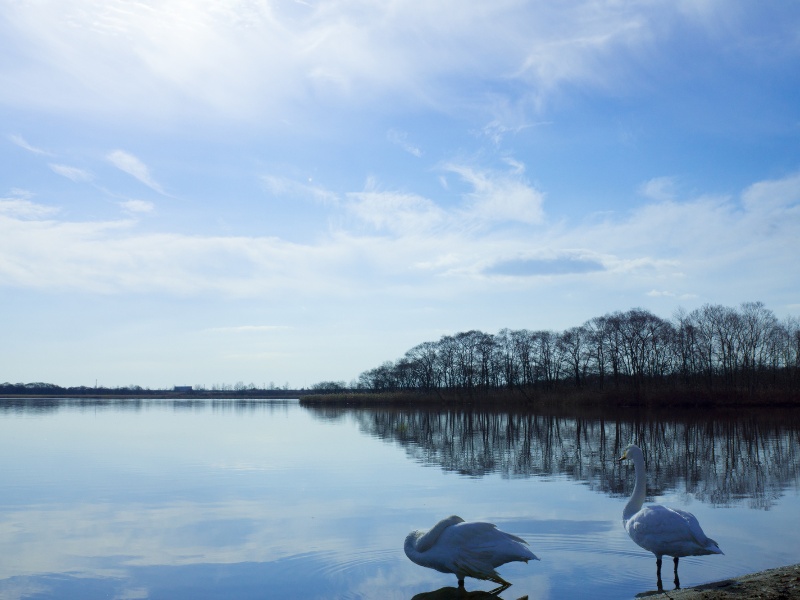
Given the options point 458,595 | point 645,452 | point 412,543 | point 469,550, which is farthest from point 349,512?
point 645,452

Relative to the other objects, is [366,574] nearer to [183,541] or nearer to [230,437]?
[183,541]

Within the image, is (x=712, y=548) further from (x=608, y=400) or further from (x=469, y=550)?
(x=608, y=400)

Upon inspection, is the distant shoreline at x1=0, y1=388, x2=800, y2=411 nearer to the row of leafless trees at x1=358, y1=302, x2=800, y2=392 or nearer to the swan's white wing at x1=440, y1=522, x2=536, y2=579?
the row of leafless trees at x1=358, y1=302, x2=800, y2=392

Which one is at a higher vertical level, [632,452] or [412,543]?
[632,452]

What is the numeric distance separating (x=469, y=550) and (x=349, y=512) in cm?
536

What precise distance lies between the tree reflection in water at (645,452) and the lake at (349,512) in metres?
0.11

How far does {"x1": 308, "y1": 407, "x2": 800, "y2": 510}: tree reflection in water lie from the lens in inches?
615

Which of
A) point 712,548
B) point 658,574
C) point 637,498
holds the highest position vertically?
point 637,498

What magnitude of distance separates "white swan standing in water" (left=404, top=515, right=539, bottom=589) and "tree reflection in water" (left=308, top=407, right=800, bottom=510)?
278 inches

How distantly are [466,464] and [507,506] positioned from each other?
7.34 metres

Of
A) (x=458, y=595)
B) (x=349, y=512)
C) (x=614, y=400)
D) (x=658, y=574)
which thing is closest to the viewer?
(x=458, y=595)

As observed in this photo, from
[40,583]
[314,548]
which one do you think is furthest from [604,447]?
[40,583]

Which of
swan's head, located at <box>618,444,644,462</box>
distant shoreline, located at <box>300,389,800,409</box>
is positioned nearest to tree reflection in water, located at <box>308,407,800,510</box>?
swan's head, located at <box>618,444,644,462</box>

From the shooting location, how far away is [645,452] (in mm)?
23000
